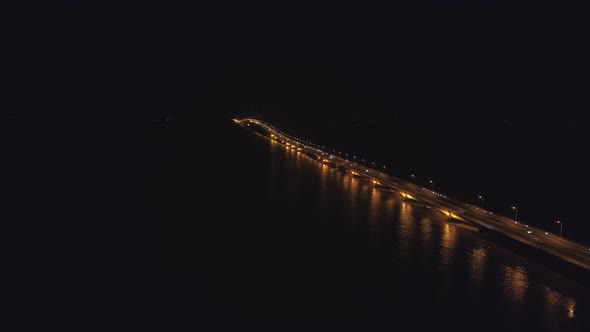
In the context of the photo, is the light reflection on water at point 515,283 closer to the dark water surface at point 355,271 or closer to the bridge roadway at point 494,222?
the dark water surface at point 355,271

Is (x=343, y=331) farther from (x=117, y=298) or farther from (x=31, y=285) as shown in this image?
(x=31, y=285)

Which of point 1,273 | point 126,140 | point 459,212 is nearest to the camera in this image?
point 1,273

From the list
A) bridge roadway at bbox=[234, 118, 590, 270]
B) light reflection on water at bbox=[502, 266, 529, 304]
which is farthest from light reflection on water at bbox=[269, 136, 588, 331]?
bridge roadway at bbox=[234, 118, 590, 270]

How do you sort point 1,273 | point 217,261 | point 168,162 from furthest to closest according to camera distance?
point 168,162 < point 217,261 < point 1,273

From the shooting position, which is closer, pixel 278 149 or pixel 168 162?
pixel 168 162

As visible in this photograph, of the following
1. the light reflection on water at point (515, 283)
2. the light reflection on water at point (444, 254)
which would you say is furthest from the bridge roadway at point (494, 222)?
the light reflection on water at point (515, 283)

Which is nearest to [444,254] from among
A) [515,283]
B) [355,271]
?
[515,283]

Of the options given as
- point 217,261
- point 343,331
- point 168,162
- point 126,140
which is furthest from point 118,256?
point 126,140
